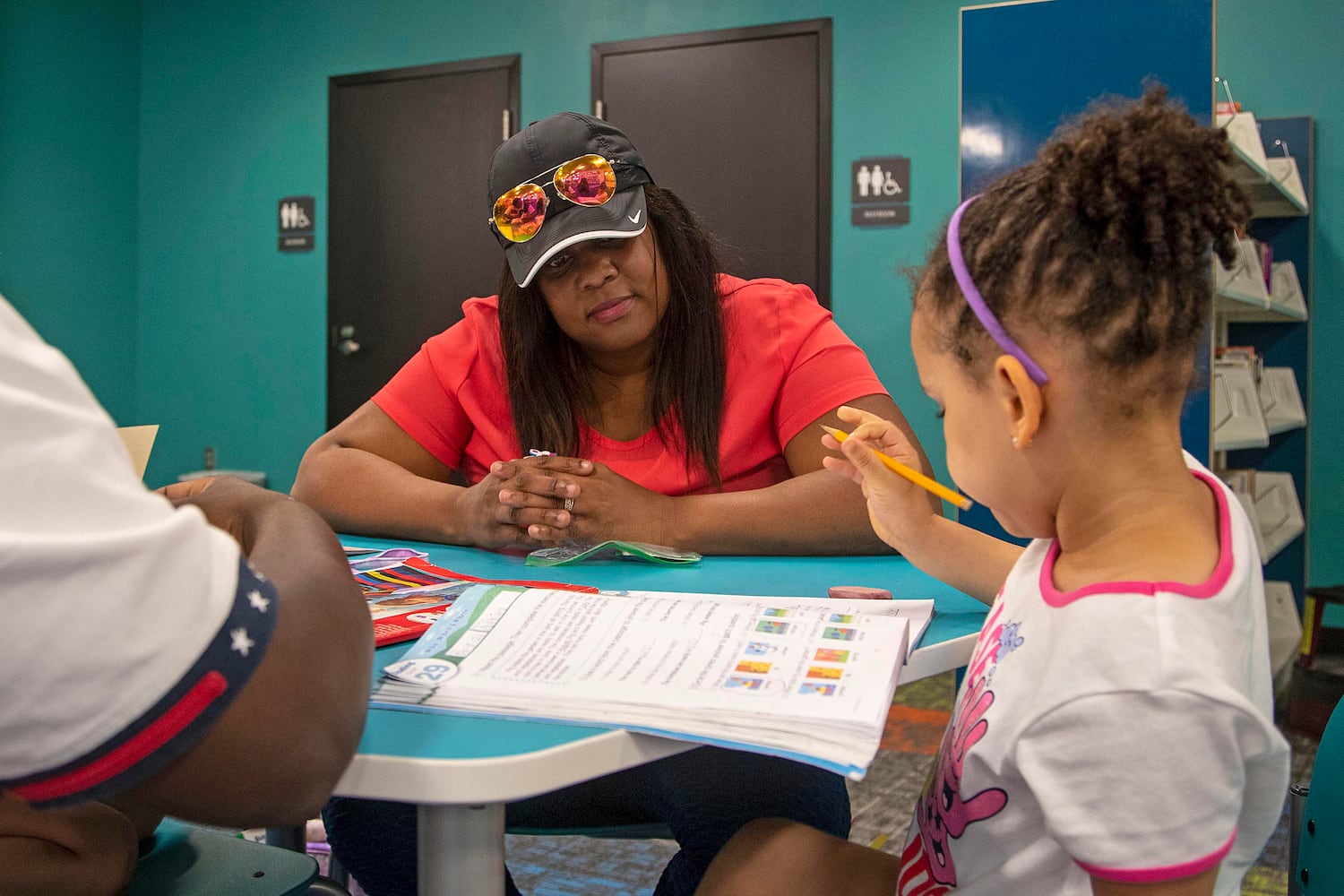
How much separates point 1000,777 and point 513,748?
322 millimetres

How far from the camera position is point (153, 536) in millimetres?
432

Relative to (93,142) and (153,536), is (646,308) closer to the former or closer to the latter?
(153,536)

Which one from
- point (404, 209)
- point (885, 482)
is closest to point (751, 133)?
point (404, 209)

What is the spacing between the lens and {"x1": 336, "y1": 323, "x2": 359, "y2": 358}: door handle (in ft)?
17.2

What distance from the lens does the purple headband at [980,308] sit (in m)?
0.72

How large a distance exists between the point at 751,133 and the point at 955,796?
4.14m

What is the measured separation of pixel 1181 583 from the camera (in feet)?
2.11

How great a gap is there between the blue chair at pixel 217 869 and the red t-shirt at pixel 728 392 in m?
0.75

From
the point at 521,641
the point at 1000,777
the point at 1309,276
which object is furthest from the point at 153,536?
the point at 1309,276

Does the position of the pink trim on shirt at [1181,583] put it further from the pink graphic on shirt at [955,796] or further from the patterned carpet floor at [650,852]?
the patterned carpet floor at [650,852]

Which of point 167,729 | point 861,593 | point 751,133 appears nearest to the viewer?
point 167,729

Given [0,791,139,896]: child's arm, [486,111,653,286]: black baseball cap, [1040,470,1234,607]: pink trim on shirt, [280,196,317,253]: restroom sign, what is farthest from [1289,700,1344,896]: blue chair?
[280,196,317,253]: restroom sign

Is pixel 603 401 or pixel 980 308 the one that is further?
pixel 603 401

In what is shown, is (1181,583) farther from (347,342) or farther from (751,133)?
(347,342)
